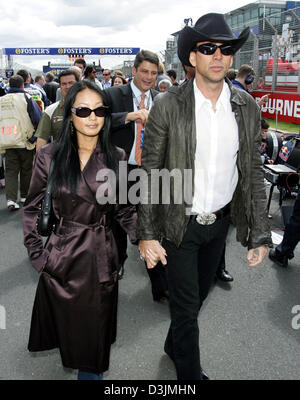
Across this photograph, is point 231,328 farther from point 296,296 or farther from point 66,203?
point 66,203

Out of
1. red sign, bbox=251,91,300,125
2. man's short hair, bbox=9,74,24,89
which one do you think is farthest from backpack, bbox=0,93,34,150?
red sign, bbox=251,91,300,125

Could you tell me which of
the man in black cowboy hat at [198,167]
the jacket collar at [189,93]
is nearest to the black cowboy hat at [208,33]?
the man in black cowboy hat at [198,167]

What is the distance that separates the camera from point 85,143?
225 centimetres

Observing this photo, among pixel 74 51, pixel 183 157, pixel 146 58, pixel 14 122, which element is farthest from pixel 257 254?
pixel 74 51

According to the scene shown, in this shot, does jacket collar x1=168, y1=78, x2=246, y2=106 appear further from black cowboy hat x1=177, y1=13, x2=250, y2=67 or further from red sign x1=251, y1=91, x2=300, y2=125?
red sign x1=251, y1=91, x2=300, y2=125

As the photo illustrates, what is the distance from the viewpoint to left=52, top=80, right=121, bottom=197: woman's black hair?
2.10 metres

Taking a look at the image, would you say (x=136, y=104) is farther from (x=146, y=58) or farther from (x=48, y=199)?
(x=48, y=199)

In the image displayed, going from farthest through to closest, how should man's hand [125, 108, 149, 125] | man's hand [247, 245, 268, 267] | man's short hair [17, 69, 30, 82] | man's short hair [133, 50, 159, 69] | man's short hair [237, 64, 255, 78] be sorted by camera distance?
man's short hair [17, 69, 30, 82], man's short hair [237, 64, 255, 78], man's short hair [133, 50, 159, 69], man's hand [125, 108, 149, 125], man's hand [247, 245, 268, 267]

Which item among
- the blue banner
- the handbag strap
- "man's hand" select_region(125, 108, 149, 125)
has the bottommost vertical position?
the handbag strap

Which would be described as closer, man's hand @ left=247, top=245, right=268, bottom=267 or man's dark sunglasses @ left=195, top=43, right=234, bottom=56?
man's dark sunglasses @ left=195, top=43, right=234, bottom=56

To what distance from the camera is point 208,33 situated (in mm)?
2047

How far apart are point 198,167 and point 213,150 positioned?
12 cm

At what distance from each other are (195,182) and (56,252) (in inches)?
34.3

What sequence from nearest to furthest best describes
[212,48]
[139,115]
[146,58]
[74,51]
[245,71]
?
[212,48] → [139,115] → [146,58] → [245,71] → [74,51]
